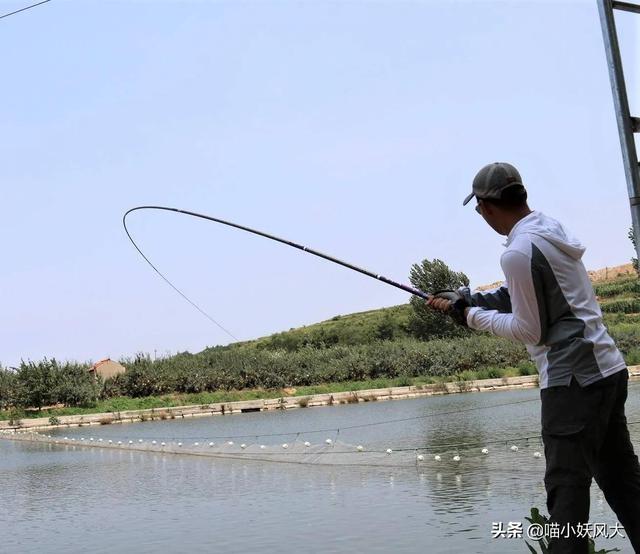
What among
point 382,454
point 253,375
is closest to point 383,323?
point 253,375

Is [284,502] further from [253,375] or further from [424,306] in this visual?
[424,306]

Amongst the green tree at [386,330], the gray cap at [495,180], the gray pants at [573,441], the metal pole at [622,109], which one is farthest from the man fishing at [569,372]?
the green tree at [386,330]

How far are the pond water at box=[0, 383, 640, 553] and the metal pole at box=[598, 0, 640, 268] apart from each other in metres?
2.44

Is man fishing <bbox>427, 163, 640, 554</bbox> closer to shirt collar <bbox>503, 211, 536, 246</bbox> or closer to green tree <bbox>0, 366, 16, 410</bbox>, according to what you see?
shirt collar <bbox>503, 211, 536, 246</bbox>

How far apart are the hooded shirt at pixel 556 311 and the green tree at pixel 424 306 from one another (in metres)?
55.3

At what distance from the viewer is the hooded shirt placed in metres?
2.88

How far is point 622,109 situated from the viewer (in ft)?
10.2

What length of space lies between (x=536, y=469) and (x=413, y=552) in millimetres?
3091

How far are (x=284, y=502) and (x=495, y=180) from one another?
5.57 m

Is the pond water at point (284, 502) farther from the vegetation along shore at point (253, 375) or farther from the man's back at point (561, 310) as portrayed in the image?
the vegetation along shore at point (253, 375)

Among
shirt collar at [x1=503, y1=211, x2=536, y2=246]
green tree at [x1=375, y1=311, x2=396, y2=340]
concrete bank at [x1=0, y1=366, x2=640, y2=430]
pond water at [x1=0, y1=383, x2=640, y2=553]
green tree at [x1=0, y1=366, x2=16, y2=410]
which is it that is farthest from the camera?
green tree at [x1=375, y1=311, x2=396, y2=340]

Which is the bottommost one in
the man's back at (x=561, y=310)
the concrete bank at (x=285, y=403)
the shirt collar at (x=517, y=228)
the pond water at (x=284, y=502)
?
the pond water at (x=284, y=502)

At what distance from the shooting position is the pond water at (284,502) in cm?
636

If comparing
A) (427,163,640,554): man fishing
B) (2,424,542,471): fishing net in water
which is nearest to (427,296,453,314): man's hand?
(427,163,640,554): man fishing
